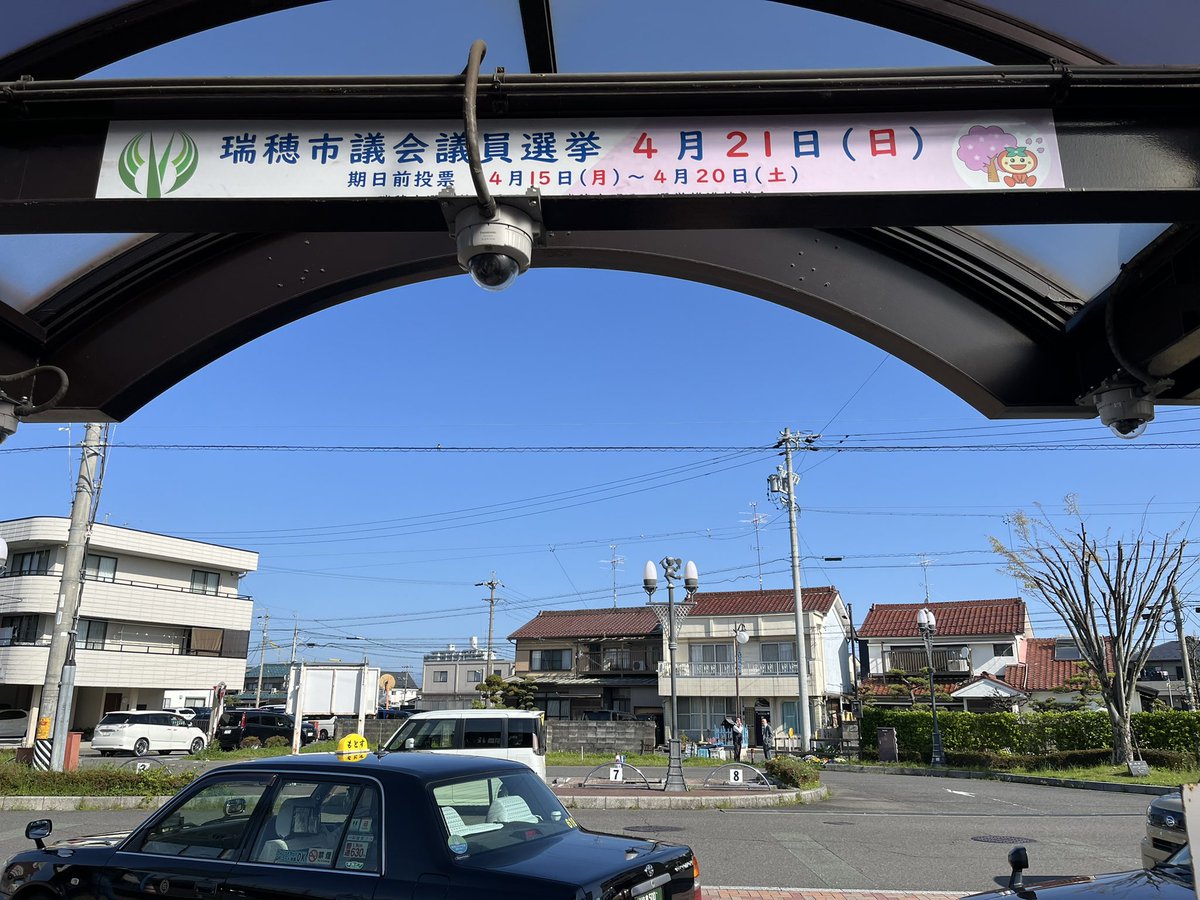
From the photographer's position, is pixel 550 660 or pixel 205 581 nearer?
pixel 205 581

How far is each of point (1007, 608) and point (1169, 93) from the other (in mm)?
54446

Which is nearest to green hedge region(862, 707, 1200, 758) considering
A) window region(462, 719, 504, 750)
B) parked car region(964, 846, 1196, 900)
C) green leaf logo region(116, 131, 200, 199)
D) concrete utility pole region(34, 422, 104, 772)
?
window region(462, 719, 504, 750)

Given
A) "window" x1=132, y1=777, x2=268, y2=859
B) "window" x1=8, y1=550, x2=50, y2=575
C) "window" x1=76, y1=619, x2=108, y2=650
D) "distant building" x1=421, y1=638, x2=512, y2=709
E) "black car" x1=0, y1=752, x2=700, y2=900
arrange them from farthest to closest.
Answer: "distant building" x1=421, y1=638, x2=512, y2=709, "window" x1=8, y1=550, x2=50, y2=575, "window" x1=76, y1=619, x2=108, y2=650, "window" x1=132, y1=777, x2=268, y2=859, "black car" x1=0, y1=752, x2=700, y2=900

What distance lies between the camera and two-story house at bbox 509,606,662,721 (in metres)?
49.7

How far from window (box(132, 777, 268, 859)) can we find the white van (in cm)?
1118

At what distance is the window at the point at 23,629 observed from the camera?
41188mm

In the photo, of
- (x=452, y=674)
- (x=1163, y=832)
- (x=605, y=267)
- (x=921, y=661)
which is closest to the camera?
(x=605, y=267)

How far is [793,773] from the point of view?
17.2 metres

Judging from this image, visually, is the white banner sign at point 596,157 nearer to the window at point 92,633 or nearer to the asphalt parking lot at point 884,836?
the asphalt parking lot at point 884,836

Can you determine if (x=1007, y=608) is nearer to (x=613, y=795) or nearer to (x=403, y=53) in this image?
(x=613, y=795)

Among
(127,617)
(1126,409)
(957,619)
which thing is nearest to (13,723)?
(127,617)

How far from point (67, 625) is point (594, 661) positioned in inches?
1386

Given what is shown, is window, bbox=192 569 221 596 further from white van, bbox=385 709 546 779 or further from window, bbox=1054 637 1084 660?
window, bbox=1054 637 1084 660

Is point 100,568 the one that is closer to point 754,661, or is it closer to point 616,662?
point 616,662
